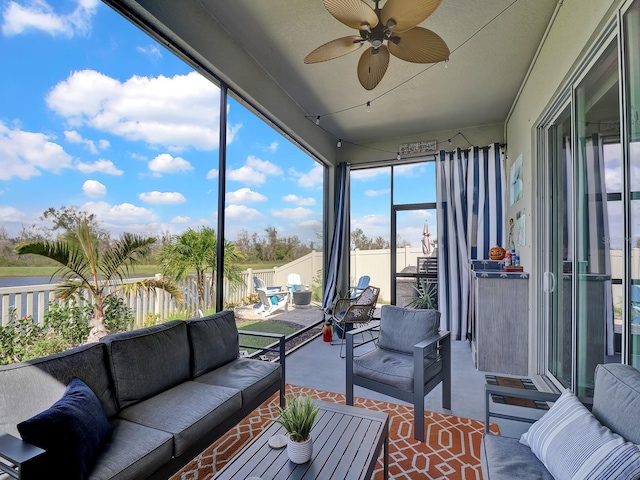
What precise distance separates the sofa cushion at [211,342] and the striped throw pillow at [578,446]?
196 centimetres

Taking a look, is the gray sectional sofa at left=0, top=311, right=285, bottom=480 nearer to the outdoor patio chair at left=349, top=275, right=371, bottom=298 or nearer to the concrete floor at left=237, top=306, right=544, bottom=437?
the concrete floor at left=237, top=306, right=544, bottom=437

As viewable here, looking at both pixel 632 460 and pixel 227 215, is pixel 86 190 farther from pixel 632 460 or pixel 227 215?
pixel 632 460

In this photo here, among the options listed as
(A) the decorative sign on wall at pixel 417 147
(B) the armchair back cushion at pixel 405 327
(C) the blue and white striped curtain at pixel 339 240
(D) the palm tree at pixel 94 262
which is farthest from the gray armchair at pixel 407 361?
(A) the decorative sign on wall at pixel 417 147

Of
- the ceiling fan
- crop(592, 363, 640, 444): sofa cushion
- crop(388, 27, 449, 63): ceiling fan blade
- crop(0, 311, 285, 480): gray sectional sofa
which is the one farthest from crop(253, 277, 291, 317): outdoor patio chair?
crop(592, 363, 640, 444): sofa cushion

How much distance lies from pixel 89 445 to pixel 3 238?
4.00ft

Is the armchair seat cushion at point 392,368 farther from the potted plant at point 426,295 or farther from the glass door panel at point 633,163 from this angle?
the potted plant at point 426,295

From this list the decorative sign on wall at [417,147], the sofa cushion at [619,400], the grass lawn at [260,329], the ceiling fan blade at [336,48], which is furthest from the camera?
the decorative sign on wall at [417,147]

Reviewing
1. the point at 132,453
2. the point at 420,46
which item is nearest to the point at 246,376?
the point at 132,453

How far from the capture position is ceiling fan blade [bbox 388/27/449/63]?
217 cm

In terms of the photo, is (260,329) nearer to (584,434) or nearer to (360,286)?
(360,286)

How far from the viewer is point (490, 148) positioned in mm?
4961

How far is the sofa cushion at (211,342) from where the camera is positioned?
234 cm

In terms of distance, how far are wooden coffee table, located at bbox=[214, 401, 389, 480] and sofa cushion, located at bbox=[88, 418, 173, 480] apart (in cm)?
34

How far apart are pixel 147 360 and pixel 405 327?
1.97m
